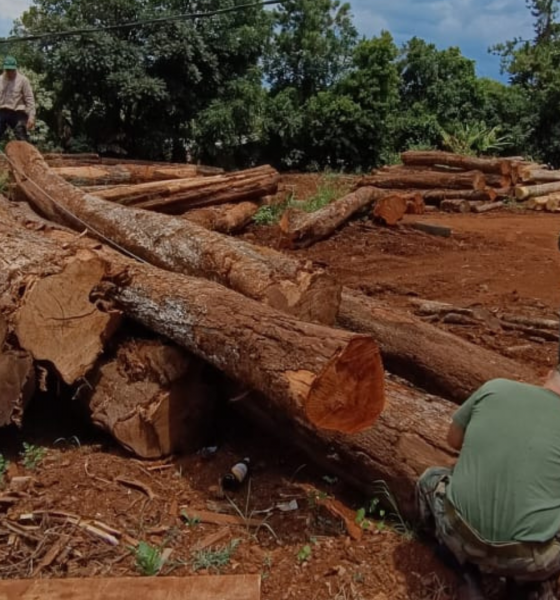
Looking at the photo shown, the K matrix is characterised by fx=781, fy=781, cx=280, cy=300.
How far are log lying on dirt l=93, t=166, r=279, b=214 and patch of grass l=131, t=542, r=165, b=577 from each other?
6032mm

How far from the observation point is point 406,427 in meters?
3.54

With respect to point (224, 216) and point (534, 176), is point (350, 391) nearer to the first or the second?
point (224, 216)

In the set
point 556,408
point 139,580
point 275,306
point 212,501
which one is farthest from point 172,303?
point 556,408

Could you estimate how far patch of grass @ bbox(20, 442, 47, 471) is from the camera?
4156 millimetres

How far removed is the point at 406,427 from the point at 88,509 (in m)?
1.56

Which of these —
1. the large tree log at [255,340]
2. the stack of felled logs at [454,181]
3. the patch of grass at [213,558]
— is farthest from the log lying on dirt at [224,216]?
the patch of grass at [213,558]

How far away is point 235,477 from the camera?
3922 millimetres

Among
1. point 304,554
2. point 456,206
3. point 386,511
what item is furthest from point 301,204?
point 304,554

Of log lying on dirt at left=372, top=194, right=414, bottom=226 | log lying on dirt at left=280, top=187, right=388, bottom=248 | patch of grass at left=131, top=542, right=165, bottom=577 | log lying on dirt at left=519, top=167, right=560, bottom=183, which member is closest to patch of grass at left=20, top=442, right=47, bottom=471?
patch of grass at left=131, top=542, right=165, bottom=577

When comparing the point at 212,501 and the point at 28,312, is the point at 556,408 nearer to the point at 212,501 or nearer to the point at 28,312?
the point at 212,501

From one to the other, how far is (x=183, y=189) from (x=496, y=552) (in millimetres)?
7560

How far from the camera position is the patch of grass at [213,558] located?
3.27m

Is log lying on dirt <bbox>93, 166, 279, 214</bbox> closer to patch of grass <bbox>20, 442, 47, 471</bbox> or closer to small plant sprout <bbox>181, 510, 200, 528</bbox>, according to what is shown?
patch of grass <bbox>20, 442, 47, 471</bbox>

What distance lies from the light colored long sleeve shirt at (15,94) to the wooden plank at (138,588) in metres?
9.46
